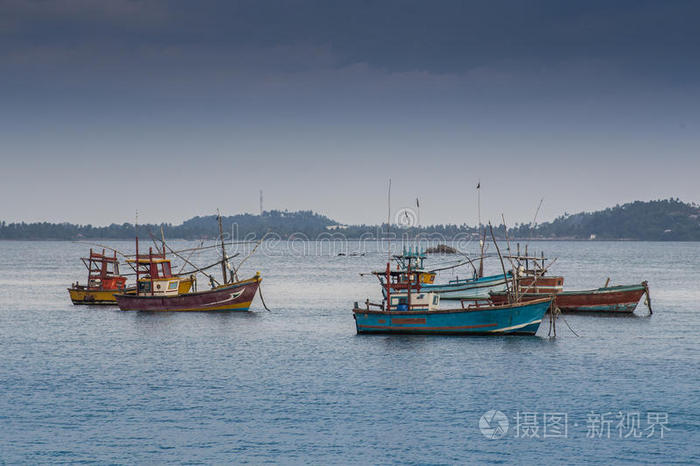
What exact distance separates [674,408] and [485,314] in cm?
2100

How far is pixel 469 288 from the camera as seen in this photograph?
98062 mm

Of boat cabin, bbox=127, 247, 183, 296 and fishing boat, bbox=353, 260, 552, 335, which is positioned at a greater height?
boat cabin, bbox=127, 247, 183, 296

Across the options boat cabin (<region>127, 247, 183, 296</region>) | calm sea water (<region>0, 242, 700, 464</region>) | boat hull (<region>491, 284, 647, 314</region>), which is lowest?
calm sea water (<region>0, 242, 700, 464</region>)

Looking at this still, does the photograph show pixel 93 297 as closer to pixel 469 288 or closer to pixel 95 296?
pixel 95 296

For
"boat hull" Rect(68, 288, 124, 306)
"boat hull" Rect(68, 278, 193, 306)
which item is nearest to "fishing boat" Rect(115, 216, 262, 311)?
"boat hull" Rect(68, 278, 193, 306)

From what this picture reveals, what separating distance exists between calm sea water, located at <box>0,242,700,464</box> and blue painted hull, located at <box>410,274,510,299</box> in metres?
21.8

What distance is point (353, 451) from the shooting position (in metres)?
35.4

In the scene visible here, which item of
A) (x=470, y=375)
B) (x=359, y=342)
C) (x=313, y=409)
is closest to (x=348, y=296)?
(x=359, y=342)

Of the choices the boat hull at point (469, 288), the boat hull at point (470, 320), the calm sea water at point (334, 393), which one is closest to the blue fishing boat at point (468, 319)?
the boat hull at point (470, 320)

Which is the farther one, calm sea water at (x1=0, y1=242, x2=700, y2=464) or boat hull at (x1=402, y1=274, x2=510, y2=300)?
boat hull at (x1=402, y1=274, x2=510, y2=300)

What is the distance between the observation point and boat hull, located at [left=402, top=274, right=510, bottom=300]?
96.7 meters

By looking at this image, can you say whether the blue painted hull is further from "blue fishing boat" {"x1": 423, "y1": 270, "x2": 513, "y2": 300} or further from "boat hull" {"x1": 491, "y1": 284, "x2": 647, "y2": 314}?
"boat hull" {"x1": 491, "y1": 284, "x2": 647, "y2": 314}

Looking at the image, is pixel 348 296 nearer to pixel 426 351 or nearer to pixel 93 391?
pixel 426 351

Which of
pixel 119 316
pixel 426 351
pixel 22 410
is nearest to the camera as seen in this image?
pixel 22 410
